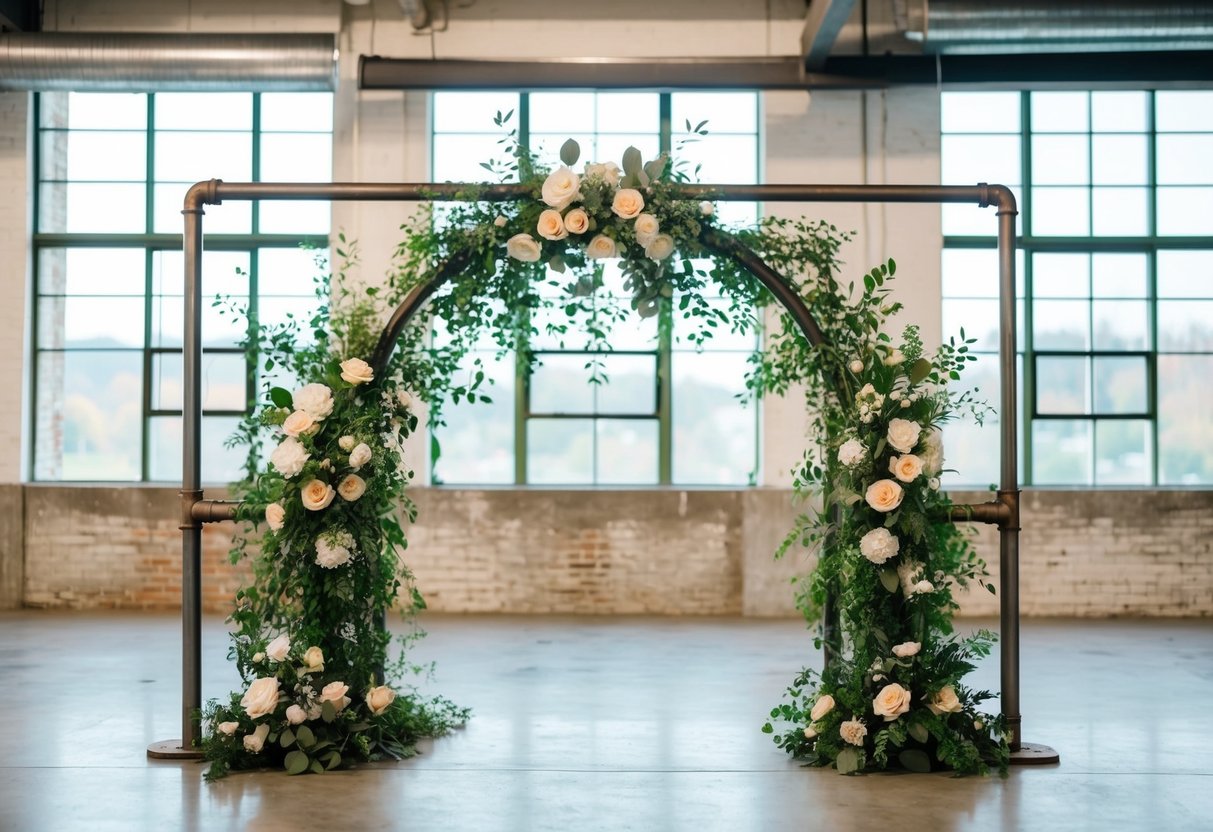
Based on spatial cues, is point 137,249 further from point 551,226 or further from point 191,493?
point 551,226

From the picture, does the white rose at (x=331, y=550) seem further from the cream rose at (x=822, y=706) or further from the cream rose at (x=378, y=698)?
the cream rose at (x=822, y=706)

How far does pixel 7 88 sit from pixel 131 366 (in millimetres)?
2080

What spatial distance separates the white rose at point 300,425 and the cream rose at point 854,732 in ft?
7.63

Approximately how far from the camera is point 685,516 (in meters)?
8.65

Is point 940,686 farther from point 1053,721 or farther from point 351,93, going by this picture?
point 351,93

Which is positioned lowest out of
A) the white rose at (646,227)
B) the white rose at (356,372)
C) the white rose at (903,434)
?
the white rose at (903,434)

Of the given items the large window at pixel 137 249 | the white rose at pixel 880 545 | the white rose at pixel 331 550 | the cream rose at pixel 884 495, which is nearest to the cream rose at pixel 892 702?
the white rose at pixel 880 545

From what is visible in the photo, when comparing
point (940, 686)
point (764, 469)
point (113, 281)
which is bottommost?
point (940, 686)

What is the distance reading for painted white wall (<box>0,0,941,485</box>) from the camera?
8.69 m

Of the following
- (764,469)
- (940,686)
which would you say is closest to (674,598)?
(764,469)

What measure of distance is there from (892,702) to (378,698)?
6.49 ft

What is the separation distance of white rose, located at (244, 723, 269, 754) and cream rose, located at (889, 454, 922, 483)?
8.44ft

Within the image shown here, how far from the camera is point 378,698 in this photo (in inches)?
190

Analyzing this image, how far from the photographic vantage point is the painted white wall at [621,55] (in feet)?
28.5
